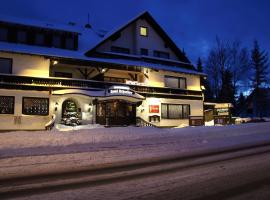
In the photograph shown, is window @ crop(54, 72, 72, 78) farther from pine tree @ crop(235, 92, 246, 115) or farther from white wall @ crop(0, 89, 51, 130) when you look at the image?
pine tree @ crop(235, 92, 246, 115)

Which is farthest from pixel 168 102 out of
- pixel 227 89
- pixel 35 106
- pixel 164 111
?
pixel 227 89

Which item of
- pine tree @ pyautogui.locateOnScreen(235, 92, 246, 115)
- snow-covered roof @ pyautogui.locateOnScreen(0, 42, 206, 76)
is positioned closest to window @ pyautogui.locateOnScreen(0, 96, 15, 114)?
snow-covered roof @ pyautogui.locateOnScreen(0, 42, 206, 76)

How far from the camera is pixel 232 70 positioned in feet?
175

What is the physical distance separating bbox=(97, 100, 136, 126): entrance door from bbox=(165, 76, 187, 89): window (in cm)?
585

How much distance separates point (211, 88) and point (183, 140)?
1851 inches

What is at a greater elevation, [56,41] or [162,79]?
[56,41]

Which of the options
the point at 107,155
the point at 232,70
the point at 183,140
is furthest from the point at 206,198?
the point at 232,70

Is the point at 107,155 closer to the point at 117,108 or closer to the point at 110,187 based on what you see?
the point at 110,187

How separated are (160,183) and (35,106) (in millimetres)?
18964

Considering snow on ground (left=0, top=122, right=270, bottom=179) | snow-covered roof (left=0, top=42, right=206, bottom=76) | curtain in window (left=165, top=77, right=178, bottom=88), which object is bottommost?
snow on ground (left=0, top=122, right=270, bottom=179)

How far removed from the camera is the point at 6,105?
2295 cm

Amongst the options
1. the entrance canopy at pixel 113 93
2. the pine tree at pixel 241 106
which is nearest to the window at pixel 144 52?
the entrance canopy at pixel 113 93

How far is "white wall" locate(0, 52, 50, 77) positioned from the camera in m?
24.0

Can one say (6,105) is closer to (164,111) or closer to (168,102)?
(164,111)
